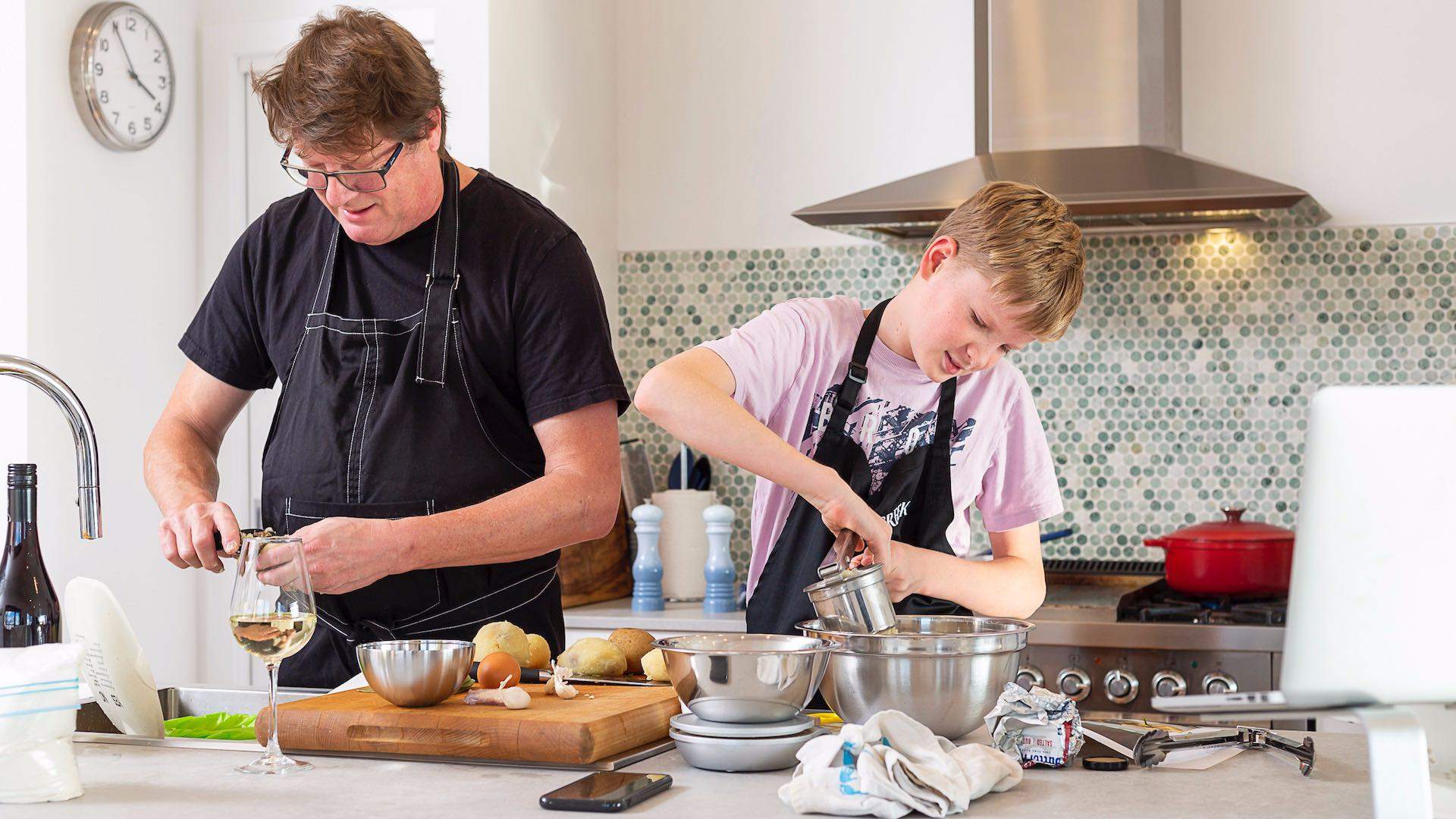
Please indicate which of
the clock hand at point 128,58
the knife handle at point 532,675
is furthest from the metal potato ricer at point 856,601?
the clock hand at point 128,58

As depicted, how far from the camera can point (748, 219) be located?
3.68 metres

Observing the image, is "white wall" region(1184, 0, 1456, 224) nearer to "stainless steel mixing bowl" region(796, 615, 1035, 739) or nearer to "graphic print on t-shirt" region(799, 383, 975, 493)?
"graphic print on t-shirt" region(799, 383, 975, 493)

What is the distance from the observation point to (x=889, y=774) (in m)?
1.12

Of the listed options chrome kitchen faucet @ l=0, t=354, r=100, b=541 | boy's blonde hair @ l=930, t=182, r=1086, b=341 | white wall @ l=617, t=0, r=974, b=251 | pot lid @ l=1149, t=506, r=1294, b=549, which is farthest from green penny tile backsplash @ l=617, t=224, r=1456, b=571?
chrome kitchen faucet @ l=0, t=354, r=100, b=541

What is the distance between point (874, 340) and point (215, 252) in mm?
1998

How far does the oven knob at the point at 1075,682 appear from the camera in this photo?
2770 millimetres

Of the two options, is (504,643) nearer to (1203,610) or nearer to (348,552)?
(348,552)

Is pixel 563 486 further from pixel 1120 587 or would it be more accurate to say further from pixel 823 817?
pixel 1120 587

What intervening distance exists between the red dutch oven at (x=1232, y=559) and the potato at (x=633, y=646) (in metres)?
1.56

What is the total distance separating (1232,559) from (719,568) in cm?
113

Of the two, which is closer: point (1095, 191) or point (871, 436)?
point (871, 436)

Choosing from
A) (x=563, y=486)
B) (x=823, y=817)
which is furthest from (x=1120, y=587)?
(x=823, y=817)

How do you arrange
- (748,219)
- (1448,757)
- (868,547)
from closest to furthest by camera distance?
(1448,757), (868,547), (748,219)

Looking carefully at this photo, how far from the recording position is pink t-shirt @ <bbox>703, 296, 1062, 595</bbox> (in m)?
1.90
